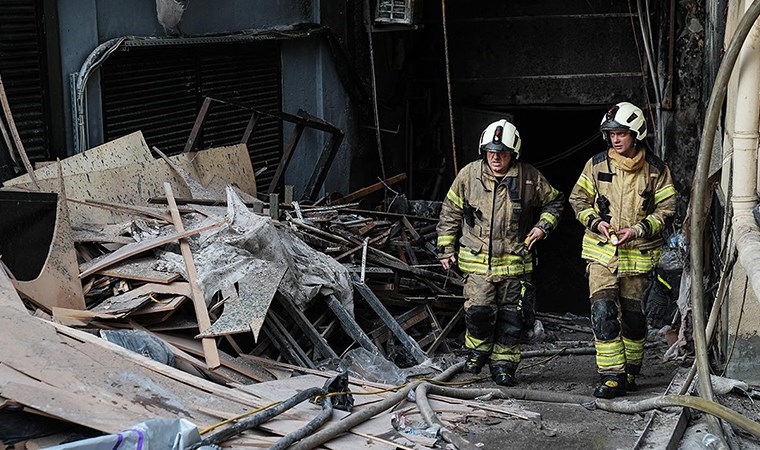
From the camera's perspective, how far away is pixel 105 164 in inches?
364

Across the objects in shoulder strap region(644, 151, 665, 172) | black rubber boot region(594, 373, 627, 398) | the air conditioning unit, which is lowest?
black rubber boot region(594, 373, 627, 398)

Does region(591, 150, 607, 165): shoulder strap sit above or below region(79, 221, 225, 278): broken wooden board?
above

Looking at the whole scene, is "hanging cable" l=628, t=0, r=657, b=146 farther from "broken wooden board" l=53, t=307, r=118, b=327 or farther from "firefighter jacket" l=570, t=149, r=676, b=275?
"broken wooden board" l=53, t=307, r=118, b=327

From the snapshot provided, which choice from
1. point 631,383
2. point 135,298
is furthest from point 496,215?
point 135,298

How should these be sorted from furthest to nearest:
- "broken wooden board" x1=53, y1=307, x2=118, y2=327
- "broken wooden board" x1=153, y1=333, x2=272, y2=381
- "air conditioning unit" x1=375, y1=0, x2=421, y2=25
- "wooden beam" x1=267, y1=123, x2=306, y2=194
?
"air conditioning unit" x1=375, y1=0, x2=421, y2=25 < "wooden beam" x1=267, y1=123, x2=306, y2=194 < "broken wooden board" x1=153, y1=333, x2=272, y2=381 < "broken wooden board" x1=53, y1=307, x2=118, y2=327

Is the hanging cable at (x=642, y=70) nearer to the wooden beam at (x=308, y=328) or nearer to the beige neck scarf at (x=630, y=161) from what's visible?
the beige neck scarf at (x=630, y=161)

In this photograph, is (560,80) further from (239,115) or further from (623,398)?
(623,398)

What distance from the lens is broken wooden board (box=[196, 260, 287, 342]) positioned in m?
7.32

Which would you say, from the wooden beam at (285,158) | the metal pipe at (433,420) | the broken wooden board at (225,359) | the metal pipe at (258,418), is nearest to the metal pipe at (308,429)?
the metal pipe at (258,418)

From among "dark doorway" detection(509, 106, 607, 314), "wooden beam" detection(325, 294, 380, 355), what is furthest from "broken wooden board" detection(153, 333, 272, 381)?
"dark doorway" detection(509, 106, 607, 314)

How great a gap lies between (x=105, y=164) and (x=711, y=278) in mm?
5356

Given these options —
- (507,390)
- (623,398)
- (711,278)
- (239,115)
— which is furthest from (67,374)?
(239,115)

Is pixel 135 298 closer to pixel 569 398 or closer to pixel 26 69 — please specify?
pixel 26 69

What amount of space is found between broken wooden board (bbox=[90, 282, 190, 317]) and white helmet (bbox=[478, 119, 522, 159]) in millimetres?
2495
